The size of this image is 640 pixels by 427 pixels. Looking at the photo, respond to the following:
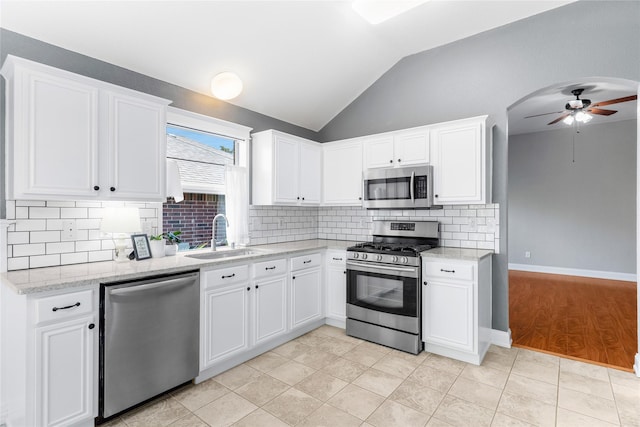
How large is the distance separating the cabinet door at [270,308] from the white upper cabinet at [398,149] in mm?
1705

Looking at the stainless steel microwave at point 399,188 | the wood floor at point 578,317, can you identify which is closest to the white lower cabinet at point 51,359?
the stainless steel microwave at point 399,188

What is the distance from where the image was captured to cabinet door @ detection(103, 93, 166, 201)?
2.39 metres

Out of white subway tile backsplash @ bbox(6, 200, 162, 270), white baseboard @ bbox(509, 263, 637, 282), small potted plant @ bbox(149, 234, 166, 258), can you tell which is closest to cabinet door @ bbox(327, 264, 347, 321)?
small potted plant @ bbox(149, 234, 166, 258)

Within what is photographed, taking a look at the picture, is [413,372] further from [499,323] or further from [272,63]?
[272,63]

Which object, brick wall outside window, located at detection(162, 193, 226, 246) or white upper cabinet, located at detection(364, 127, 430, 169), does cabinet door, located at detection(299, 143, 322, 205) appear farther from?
brick wall outside window, located at detection(162, 193, 226, 246)

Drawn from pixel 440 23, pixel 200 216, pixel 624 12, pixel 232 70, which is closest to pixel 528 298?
pixel 624 12

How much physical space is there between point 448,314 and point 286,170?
228 cm

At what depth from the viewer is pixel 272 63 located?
335cm

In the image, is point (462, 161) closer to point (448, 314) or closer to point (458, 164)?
point (458, 164)

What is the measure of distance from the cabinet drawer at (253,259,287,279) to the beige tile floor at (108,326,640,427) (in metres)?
0.76

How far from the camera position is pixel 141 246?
269 cm

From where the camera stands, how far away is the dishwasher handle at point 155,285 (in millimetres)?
2086

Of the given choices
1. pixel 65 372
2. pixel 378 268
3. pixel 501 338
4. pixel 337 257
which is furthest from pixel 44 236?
pixel 501 338

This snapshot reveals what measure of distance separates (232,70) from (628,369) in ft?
14.5
